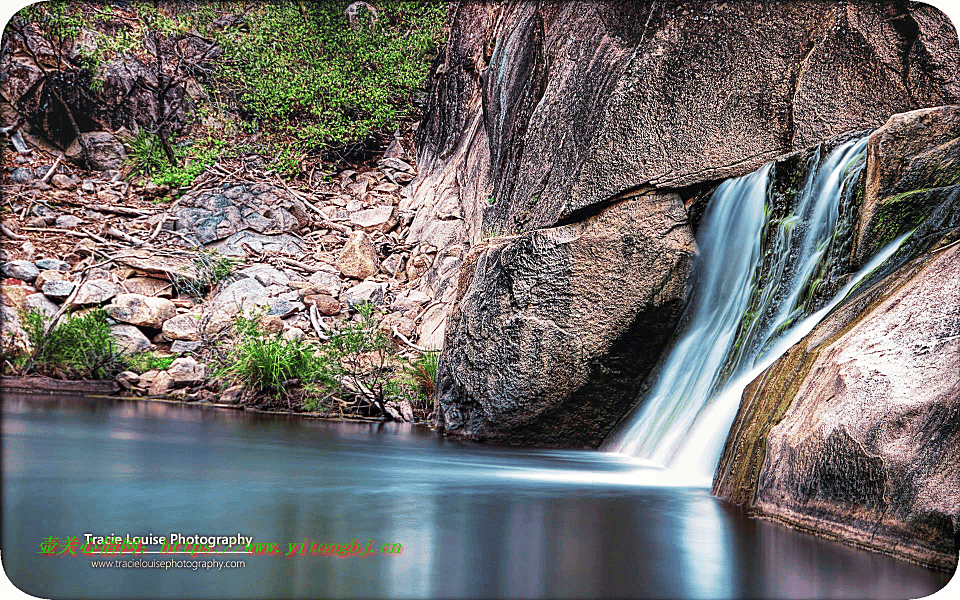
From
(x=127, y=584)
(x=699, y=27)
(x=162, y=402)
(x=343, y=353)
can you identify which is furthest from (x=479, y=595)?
(x=162, y=402)

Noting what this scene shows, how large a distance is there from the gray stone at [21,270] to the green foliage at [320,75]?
11.2 feet

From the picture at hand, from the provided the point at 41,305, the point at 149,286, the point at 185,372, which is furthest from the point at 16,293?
the point at 185,372

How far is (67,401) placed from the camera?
16.5ft

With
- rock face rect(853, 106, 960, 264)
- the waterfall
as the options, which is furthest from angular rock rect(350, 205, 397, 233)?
rock face rect(853, 106, 960, 264)

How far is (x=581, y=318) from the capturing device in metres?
3.62

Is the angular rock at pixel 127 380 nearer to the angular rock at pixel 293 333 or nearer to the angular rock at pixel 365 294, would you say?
the angular rock at pixel 293 333

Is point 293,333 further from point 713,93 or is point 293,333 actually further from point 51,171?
point 713,93

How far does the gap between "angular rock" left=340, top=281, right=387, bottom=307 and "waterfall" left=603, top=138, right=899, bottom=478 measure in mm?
4266

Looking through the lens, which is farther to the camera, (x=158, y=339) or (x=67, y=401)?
(x=158, y=339)

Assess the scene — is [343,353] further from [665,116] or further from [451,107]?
[451,107]

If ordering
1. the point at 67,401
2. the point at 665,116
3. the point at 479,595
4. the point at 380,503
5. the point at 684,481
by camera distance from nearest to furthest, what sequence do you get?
1. the point at 479,595
2. the point at 380,503
3. the point at 684,481
4. the point at 665,116
5. the point at 67,401

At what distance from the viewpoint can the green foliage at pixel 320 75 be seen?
972 cm

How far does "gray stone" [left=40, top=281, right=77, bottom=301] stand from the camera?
7043 mm

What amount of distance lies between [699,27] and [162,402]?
16.0ft
